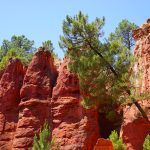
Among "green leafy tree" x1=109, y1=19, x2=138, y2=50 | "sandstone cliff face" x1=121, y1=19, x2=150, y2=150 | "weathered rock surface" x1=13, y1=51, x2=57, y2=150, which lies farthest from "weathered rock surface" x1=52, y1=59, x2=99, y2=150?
"green leafy tree" x1=109, y1=19, x2=138, y2=50

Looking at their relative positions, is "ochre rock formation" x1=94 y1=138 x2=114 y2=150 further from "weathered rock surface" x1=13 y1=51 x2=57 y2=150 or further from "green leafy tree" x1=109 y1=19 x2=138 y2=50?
"green leafy tree" x1=109 y1=19 x2=138 y2=50

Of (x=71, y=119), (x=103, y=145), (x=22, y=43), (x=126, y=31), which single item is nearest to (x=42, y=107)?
(x=71, y=119)

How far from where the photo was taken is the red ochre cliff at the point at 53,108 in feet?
94.5

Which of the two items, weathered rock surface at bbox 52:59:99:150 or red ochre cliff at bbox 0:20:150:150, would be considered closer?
red ochre cliff at bbox 0:20:150:150

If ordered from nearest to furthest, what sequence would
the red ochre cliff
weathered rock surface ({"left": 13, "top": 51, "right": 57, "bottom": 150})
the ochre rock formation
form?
1. the ochre rock formation
2. the red ochre cliff
3. weathered rock surface ({"left": 13, "top": 51, "right": 57, "bottom": 150})

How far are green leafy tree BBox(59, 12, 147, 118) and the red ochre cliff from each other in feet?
16.3

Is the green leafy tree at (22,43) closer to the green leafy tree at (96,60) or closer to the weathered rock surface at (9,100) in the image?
the weathered rock surface at (9,100)

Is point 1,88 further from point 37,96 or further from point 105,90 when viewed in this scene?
point 105,90

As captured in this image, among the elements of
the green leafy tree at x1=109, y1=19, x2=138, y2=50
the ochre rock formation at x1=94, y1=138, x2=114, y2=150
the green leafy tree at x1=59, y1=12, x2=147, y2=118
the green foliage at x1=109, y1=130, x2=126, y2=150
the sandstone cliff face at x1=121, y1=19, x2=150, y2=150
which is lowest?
the ochre rock formation at x1=94, y1=138, x2=114, y2=150

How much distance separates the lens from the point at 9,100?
33.5 metres

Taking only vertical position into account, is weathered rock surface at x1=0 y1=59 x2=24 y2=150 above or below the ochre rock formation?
above

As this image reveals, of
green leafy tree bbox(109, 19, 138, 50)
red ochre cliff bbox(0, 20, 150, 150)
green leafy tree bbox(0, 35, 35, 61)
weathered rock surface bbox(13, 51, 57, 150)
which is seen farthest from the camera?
green leafy tree bbox(0, 35, 35, 61)

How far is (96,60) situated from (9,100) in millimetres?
13411

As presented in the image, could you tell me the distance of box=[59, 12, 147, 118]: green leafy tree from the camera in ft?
73.1
